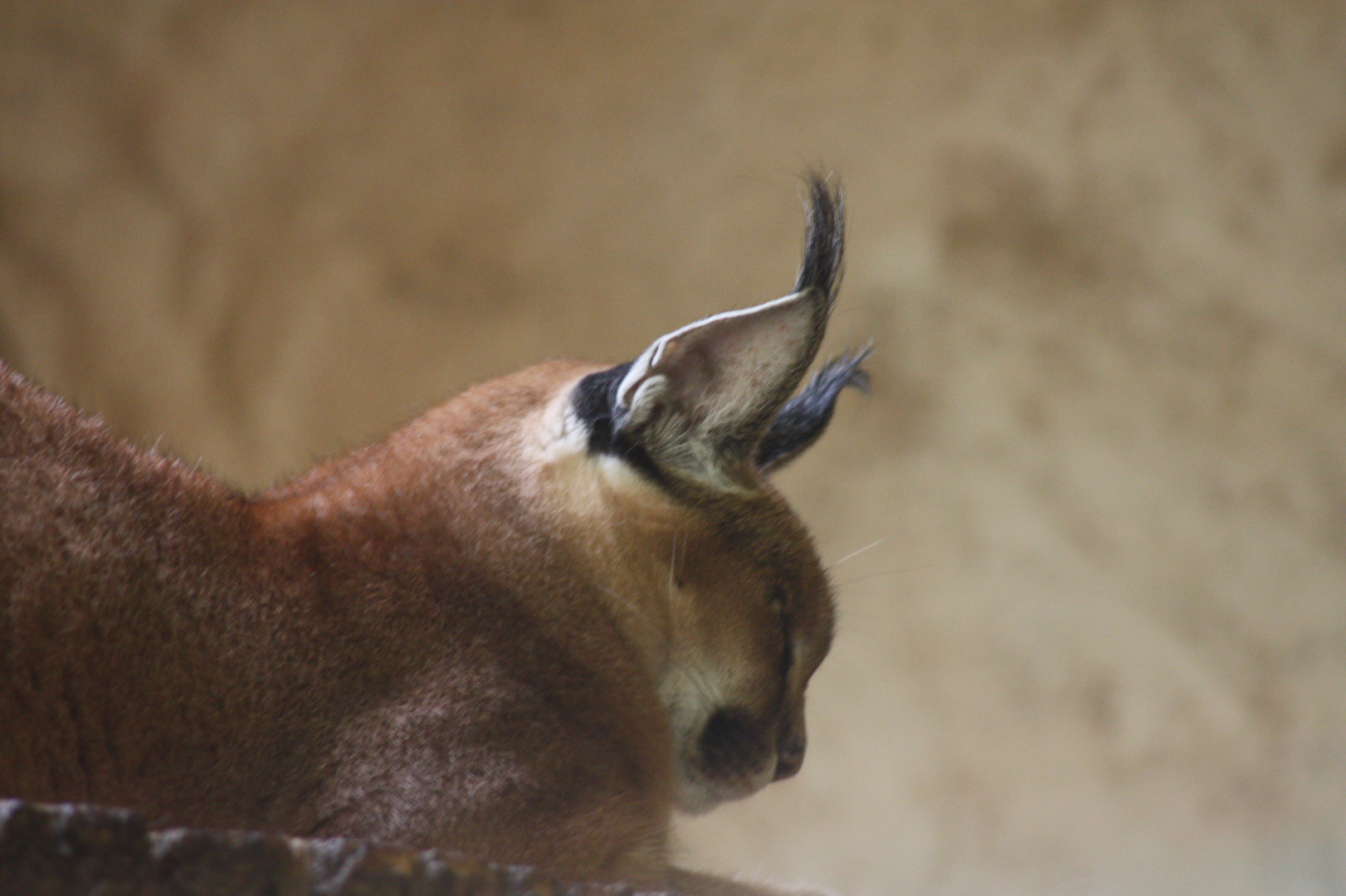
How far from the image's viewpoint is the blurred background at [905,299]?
358 cm

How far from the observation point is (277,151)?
4117 mm

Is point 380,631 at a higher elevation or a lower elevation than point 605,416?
lower

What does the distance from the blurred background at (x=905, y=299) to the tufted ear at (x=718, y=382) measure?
186 centimetres

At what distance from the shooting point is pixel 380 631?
4.93 ft

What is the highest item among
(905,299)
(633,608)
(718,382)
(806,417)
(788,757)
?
(905,299)

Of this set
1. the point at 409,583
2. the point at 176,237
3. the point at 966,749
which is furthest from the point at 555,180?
the point at 409,583

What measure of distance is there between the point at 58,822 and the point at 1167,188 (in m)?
3.46

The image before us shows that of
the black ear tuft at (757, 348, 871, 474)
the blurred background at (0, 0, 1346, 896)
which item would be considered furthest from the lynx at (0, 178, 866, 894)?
the blurred background at (0, 0, 1346, 896)

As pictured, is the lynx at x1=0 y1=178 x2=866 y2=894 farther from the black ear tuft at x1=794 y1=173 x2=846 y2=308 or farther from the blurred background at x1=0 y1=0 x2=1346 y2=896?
the blurred background at x1=0 y1=0 x2=1346 y2=896

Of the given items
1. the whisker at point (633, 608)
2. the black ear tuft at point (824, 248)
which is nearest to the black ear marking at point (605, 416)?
the whisker at point (633, 608)

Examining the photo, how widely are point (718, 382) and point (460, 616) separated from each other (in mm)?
468

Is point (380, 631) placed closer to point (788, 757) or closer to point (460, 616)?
point (460, 616)

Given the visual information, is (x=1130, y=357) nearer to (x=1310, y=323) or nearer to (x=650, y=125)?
(x=1310, y=323)

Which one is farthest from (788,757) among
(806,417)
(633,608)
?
(806,417)
